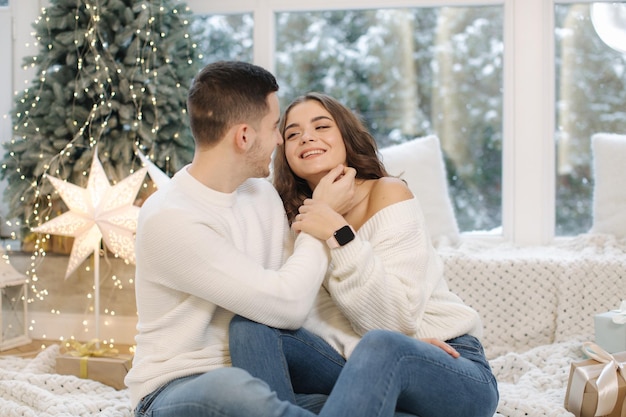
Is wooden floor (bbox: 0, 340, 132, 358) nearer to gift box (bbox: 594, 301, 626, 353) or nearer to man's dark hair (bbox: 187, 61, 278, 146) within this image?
man's dark hair (bbox: 187, 61, 278, 146)

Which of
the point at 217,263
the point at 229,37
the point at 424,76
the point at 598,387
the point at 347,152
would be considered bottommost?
the point at 598,387

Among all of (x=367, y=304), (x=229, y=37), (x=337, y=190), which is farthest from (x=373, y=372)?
(x=229, y=37)

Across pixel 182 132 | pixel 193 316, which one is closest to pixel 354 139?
pixel 193 316

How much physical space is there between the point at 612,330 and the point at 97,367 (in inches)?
68.3

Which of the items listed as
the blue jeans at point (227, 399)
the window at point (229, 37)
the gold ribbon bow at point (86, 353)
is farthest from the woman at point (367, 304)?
the window at point (229, 37)

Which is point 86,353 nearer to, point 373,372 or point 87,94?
point 87,94

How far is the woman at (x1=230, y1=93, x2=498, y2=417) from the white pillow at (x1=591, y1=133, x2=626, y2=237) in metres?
1.50

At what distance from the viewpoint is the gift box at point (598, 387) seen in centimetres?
192

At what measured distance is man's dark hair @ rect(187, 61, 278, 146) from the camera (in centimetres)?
163

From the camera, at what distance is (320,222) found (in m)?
1.63

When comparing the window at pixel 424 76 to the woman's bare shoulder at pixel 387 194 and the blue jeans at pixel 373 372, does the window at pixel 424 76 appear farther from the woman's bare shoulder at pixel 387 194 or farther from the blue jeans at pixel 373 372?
the blue jeans at pixel 373 372

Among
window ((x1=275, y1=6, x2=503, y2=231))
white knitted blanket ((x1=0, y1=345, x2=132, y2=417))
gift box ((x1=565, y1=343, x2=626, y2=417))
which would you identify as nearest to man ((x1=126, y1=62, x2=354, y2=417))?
white knitted blanket ((x1=0, y1=345, x2=132, y2=417))

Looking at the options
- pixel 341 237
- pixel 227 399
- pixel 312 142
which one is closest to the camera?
pixel 227 399

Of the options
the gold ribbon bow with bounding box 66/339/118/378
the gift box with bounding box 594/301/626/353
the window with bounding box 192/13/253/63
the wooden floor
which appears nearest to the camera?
the gift box with bounding box 594/301/626/353
